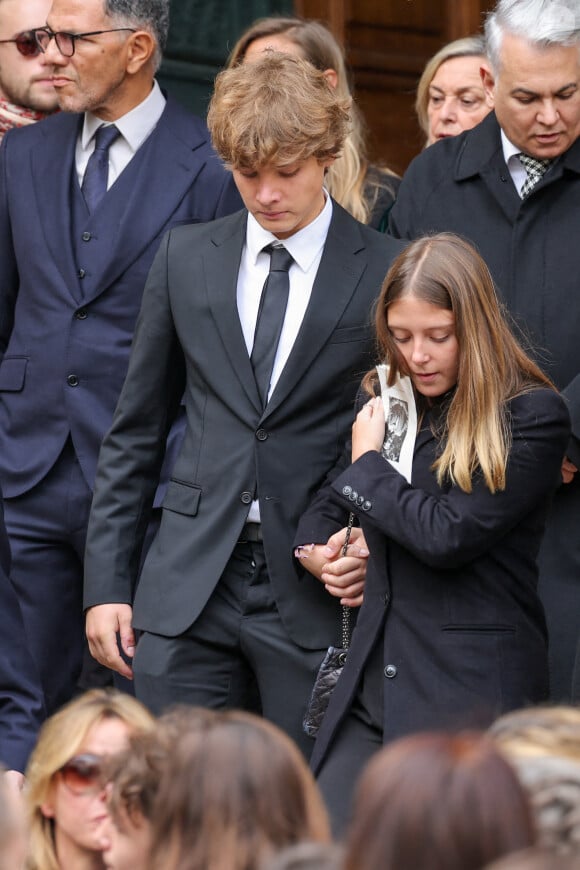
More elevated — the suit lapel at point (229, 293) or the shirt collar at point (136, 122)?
the shirt collar at point (136, 122)

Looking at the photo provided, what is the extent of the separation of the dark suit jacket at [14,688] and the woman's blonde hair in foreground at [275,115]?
39.8 inches

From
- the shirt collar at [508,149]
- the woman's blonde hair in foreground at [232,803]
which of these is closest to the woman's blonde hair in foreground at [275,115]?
the shirt collar at [508,149]

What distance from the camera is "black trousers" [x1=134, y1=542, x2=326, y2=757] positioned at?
4027 mm

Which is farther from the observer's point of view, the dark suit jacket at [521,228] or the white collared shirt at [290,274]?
the dark suit jacket at [521,228]

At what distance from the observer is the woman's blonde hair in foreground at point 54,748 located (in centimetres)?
307

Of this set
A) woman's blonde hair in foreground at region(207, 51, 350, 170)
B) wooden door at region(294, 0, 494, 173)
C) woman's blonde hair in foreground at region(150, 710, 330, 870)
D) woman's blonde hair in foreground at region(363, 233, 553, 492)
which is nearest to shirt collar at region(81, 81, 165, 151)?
woman's blonde hair in foreground at region(207, 51, 350, 170)

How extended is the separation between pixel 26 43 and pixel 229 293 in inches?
73.4

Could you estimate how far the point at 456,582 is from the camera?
3.71 metres

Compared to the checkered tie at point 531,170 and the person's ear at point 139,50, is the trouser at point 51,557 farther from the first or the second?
the checkered tie at point 531,170

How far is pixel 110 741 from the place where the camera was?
121 inches

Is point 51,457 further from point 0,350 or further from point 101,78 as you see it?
point 101,78

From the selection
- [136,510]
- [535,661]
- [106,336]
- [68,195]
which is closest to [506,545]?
[535,661]

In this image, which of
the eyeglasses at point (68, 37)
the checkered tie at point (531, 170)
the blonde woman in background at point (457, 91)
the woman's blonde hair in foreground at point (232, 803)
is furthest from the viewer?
the blonde woman in background at point (457, 91)

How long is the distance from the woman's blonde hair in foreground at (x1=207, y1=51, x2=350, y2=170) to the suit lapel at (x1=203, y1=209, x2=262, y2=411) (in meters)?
0.21
